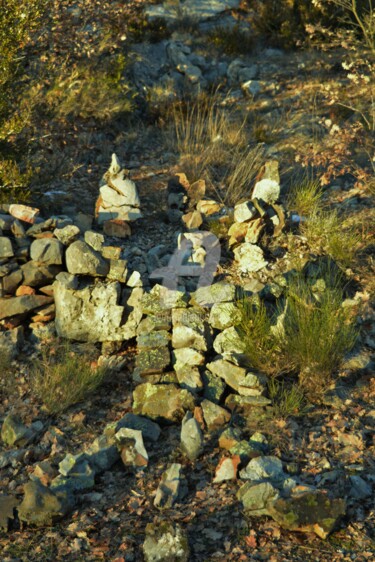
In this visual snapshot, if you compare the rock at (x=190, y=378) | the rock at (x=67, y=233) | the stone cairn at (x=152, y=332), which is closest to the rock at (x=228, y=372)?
the stone cairn at (x=152, y=332)

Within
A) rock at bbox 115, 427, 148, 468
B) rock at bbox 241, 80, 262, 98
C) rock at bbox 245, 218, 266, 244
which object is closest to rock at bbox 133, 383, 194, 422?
rock at bbox 115, 427, 148, 468

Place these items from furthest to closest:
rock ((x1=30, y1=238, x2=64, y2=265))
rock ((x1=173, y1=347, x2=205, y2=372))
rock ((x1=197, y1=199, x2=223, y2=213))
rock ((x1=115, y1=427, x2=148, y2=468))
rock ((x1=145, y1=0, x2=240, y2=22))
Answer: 1. rock ((x1=145, y1=0, x2=240, y2=22))
2. rock ((x1=197, y1=199, x2=223, y2=213))
3. rock ((x1=30, y1=238, x2=64, y2=265))
4. rock ((x1=173, y1=347, x2=205, y2=372))
5. rock ((x1=115, y1=427, x2=148, y2=468))

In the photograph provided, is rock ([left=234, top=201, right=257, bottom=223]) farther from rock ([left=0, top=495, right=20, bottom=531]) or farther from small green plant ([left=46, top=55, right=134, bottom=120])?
rock ([left=0, top=495, right=20, bottom=531])

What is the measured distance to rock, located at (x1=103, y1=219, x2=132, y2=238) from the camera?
6.16 meters

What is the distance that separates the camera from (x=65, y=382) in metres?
4.85

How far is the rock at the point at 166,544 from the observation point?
349 centimetres

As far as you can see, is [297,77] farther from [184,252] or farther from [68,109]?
[184,252]

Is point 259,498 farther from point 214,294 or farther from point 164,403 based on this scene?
point 214,294

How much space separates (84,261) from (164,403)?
1463 millimetres

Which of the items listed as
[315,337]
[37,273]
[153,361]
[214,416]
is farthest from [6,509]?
[315,337]

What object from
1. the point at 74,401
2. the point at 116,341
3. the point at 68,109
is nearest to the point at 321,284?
the point at 116,341

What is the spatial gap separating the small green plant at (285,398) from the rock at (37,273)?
2.06m

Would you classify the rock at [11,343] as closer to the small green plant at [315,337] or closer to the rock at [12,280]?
the rock at [12,280]

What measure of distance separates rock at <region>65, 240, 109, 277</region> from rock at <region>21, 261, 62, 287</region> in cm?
16
